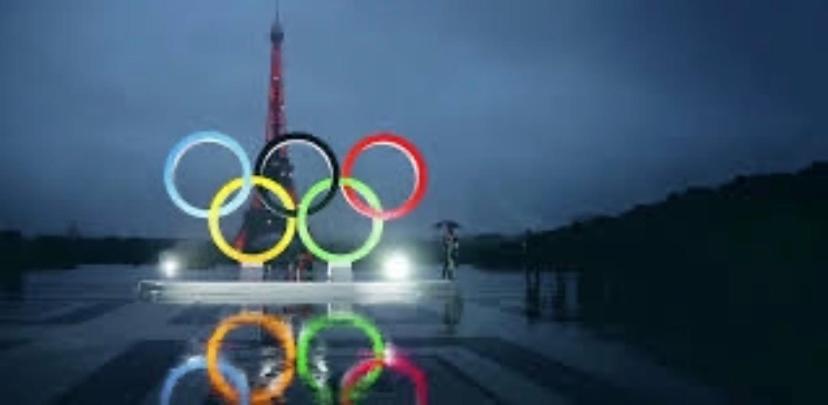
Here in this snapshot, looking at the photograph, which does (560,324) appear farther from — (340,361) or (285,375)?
(285,375)

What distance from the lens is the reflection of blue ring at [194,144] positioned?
112 ft

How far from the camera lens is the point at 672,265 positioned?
3600cm

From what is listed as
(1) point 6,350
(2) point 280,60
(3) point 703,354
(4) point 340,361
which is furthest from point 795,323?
(2) point 280,60

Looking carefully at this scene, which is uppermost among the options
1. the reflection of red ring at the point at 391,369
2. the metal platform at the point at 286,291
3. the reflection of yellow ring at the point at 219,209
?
the reflection of yellow ring at the point at 219,209

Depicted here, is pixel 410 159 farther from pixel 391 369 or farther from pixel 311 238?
pixel 391 369

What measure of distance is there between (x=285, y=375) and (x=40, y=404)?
3893mm

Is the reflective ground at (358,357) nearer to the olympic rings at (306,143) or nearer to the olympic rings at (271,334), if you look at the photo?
the olympic rings at (271,334)

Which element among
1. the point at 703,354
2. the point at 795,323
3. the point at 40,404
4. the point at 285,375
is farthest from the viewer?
the point at 795,323

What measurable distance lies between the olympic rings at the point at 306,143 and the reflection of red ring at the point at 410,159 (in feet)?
2.03

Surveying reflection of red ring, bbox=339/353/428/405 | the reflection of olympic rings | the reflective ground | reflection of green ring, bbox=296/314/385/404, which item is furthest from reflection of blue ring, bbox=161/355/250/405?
reflection of red ring, bbox=339/353/428/405

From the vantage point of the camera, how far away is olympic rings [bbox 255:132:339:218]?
34.5m

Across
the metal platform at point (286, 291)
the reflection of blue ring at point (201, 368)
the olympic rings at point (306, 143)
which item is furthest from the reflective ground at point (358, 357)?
the olympic rings at point (306, 143)

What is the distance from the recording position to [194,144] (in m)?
34.6

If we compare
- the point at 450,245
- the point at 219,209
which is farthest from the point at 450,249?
the point at 219,209
